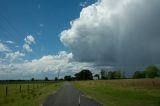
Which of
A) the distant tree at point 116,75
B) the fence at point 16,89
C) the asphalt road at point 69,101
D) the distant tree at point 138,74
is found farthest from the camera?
the distant tree at point 116,75

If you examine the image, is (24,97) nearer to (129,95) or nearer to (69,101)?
(69,101)

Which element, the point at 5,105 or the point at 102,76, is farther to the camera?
the point at 102,76

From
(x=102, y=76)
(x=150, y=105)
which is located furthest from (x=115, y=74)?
(x=150, y=105)

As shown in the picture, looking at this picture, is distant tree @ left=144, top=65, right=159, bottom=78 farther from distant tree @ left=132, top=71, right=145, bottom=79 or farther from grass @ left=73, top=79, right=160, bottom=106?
grass @ left=73, top=79, right=160, bottom=106

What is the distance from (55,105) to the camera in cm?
1841

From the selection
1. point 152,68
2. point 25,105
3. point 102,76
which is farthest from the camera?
point 102,76

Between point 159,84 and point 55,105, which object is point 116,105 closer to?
point 55,105

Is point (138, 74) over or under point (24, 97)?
over

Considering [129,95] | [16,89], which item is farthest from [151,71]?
[129,95]

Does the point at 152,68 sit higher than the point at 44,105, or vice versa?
the point at 152,68

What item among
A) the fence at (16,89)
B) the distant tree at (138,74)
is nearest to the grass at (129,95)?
the fence at (16,89)

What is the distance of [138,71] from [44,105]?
17316cm

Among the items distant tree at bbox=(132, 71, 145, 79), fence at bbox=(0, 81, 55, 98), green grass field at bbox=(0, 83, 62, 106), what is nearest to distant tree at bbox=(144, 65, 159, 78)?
distant tree at bbox=(132, 71, 145, 79)

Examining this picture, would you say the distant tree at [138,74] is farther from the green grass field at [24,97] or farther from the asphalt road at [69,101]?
the asphalt road at [69,101]
